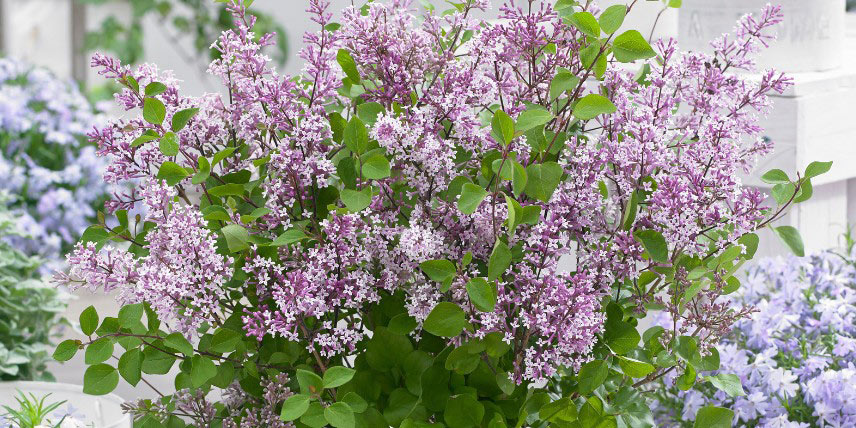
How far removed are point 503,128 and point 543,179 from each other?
0.06 metres

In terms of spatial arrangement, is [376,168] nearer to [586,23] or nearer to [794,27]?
[586,23]

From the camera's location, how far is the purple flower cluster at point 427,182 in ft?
2.41

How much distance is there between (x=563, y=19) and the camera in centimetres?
75

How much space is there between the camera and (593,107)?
0.71 meters

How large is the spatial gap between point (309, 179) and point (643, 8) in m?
0.71

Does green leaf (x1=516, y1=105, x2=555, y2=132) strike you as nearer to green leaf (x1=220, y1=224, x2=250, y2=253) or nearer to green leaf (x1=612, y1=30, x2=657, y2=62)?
green leaf (x1=612, y1=30, x2=657, y2=62)

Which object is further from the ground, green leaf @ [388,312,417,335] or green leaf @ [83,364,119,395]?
green leaf @ [388,312,417,335]

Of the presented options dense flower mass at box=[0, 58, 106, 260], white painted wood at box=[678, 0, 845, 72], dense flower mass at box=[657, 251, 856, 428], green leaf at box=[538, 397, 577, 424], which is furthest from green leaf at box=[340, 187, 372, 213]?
dense flower mass at box=[0, 58, 106, 260]

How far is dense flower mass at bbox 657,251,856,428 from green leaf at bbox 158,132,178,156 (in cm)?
63

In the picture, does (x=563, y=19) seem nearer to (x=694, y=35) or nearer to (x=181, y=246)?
(x=181, y=246)

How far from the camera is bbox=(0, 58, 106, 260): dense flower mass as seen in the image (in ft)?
7.73

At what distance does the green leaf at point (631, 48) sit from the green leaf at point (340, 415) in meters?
0.31

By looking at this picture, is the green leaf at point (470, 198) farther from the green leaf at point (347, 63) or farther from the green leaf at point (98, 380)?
the green leaf at point (98, 380)

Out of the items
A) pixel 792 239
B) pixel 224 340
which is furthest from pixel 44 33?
pixel 792 239
